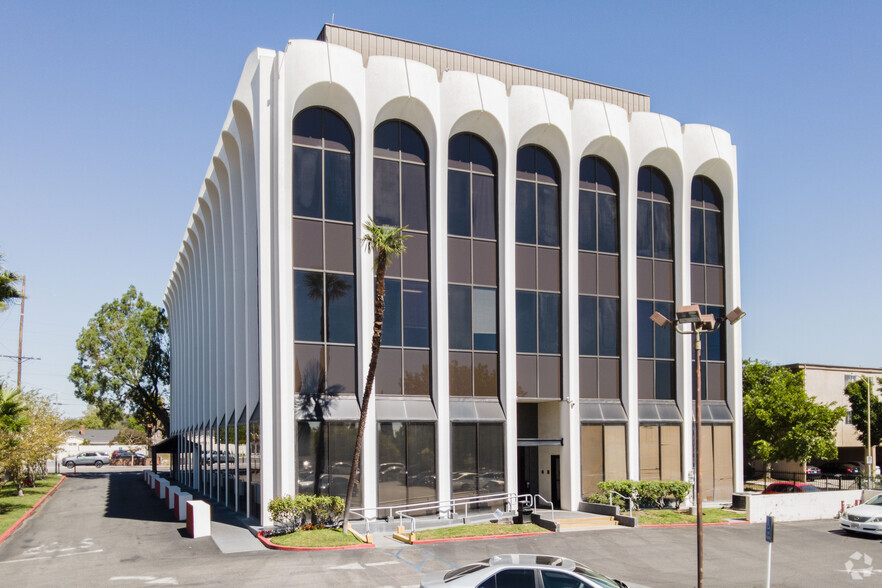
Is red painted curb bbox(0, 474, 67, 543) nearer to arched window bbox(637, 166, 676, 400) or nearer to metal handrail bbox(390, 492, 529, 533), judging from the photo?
metal handrail bbox(390, 492, 529, 533)

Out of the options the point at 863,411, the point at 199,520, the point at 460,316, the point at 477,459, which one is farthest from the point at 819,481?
the point at 199,520

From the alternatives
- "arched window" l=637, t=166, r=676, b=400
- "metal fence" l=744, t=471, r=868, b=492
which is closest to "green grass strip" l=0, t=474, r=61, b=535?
"arched window" l=637, t=166, r=676, b=400

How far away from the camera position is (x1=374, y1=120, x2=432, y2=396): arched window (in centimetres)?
2833

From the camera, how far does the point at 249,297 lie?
1180 inches

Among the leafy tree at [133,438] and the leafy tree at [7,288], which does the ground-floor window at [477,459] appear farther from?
the leafy tree at [133,438]

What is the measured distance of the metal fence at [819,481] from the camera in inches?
1763

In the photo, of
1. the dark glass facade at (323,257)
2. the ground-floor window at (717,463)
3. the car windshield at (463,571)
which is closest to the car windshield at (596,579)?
the car windshield at (463,571)

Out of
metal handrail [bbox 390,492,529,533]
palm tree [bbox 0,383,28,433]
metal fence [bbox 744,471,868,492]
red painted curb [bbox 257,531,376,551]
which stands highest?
palm tree [bbox 0,383,28,433]

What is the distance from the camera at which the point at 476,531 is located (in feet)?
81.9

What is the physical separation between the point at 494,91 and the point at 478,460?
49.1 ft

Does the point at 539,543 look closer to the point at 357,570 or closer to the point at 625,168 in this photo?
the point at 357,570

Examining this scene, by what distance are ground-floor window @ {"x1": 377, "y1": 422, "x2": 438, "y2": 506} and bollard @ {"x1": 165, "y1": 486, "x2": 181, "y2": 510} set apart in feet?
33.3

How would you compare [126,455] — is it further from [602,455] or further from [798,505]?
[798,505]

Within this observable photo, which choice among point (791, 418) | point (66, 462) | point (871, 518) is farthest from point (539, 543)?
point (66, 462)
